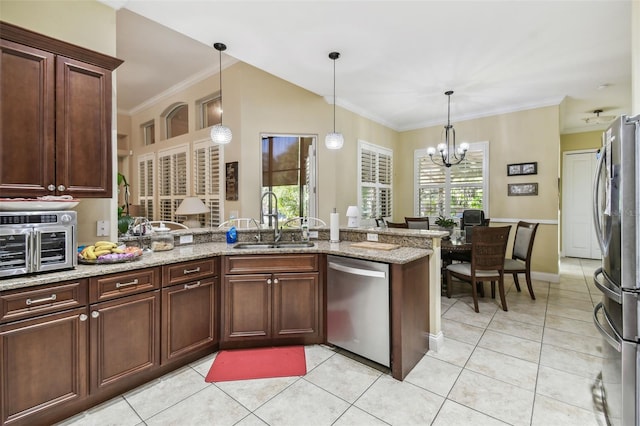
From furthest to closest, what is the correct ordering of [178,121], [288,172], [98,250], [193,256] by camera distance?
[178,121], [288,172], [193,256], [98,250]

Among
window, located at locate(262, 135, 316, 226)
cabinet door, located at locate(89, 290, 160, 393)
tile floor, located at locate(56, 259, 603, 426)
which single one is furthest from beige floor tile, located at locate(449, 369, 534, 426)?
window, located at locate(262, 135, 316, 226)

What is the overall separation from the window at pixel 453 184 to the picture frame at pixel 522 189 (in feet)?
1.21

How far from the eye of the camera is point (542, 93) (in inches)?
175

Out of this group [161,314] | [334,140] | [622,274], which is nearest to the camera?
[622,274]

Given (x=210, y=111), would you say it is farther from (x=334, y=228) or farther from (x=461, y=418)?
(x=461, y=418)

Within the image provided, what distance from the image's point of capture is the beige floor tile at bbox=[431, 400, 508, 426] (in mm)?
1740

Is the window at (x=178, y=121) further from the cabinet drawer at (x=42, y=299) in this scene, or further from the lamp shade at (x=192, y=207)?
the cabinet drawer at (x=42, y=299)

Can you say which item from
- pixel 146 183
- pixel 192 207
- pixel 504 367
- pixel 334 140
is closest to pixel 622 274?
pixel 504 367

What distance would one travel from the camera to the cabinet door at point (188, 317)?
2150mm

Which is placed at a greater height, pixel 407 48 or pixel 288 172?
pixel 407 48

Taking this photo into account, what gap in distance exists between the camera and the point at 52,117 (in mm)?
1832

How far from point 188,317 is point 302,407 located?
1.10m

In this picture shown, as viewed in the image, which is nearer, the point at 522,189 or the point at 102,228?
the point at 102,228

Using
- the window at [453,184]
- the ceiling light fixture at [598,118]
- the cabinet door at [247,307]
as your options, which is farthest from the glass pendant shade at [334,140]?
the ceiling light fixture at [598,118]
